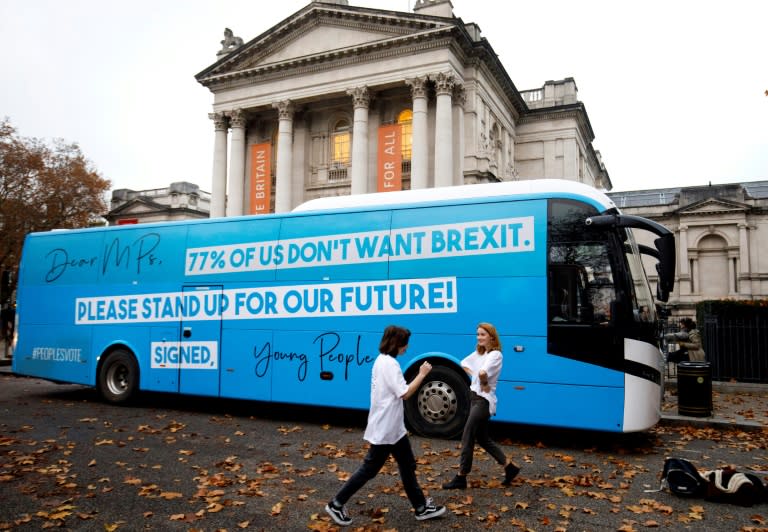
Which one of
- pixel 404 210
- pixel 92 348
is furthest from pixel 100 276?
pixel 404 210

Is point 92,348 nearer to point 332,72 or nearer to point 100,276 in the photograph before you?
point 100,276

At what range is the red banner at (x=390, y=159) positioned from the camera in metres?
32.6

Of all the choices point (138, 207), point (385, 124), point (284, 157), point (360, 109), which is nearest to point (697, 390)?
point (360, 109)

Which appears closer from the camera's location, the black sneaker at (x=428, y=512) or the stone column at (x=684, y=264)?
the black sneaker at (x=428, y=512)

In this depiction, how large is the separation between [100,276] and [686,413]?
37.6 ft

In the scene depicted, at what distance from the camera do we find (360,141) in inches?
A: 1411

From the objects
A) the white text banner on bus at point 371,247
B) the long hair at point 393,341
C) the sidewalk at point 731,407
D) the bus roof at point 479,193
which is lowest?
the sidewalk at point 731,407

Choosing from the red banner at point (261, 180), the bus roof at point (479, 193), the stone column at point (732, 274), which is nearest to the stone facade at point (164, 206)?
the red banner at point (261, 180)

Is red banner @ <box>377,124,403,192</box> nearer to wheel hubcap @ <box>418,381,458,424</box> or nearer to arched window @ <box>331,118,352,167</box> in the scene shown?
arched window @ <box>331,118,352,167</box>

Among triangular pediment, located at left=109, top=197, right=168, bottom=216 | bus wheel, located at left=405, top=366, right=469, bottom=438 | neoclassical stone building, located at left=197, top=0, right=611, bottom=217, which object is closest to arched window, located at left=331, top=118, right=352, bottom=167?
neoclassical stone building, located at left=197, top=0, right=611, bottom=217

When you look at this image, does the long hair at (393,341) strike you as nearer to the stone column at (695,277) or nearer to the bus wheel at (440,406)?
the bus wheel at (440,406)

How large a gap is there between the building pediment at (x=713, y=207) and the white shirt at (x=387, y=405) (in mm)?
39788

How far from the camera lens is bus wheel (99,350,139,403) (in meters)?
11.8

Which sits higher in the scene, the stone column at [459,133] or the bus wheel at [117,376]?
the stone column at [459,133]
